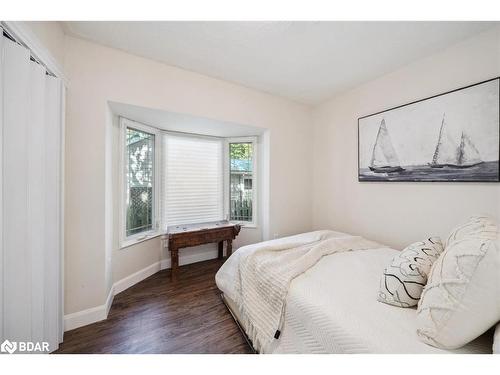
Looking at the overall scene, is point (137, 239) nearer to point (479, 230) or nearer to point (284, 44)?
point (284, 44)

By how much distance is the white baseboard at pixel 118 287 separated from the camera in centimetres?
147

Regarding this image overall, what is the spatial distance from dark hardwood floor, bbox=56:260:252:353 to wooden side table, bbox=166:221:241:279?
1.24 feet

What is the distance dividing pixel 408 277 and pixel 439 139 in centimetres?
119

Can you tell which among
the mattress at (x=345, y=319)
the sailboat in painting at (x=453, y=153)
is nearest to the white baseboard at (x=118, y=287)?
the mattress at (x=345, y=319)

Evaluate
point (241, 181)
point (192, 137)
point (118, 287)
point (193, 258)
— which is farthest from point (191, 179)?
point (118, 287)

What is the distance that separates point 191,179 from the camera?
2.83 m

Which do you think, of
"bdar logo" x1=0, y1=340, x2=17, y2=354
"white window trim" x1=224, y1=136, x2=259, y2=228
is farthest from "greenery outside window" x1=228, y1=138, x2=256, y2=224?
"bdar logo" x1=0, y1=340, x2=17, y2=354

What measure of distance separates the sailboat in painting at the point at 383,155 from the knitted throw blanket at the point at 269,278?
2.80 feet

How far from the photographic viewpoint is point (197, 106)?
6.75 ft

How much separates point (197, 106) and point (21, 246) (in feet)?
5.79

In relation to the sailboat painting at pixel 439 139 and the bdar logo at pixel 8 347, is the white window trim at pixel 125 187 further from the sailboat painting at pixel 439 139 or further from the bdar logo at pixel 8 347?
the sailboat painting at pixel 439 139

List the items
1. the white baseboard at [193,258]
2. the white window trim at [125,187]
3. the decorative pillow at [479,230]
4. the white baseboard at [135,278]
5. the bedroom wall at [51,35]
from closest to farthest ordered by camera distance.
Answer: the decorative pillow at [479,230]
the bedroom wall at [51,35]
the white baseboard at [135,278]
the white window trim at [125,187]
the white baseboard at [193,258]
